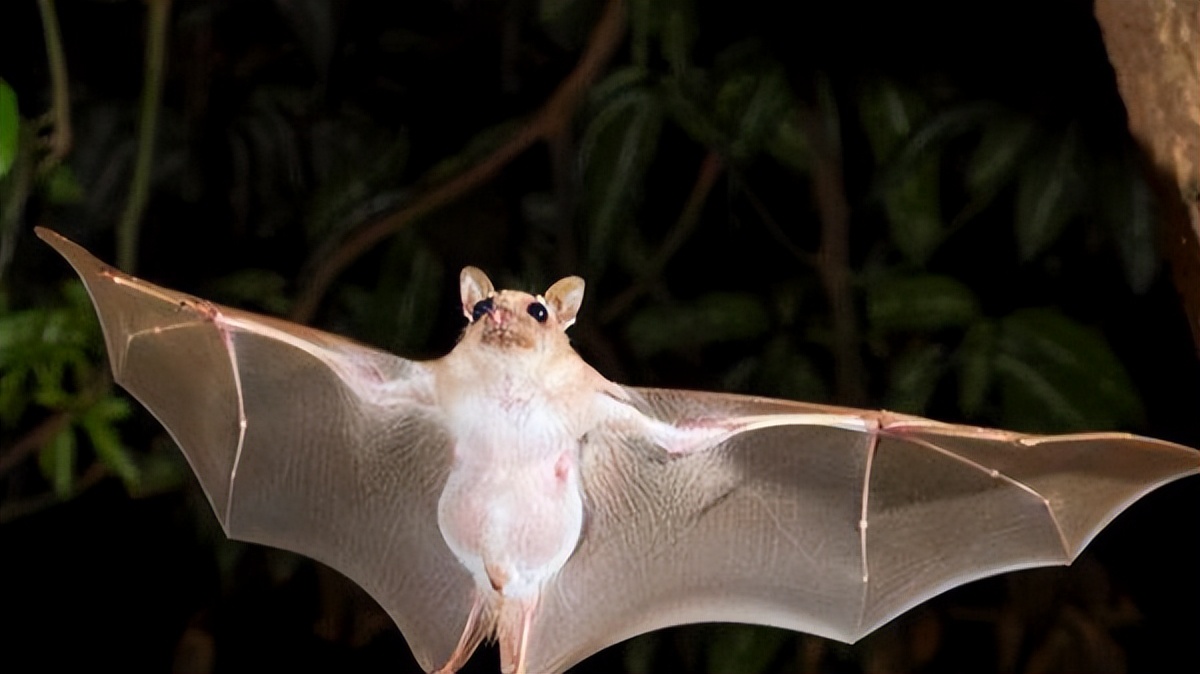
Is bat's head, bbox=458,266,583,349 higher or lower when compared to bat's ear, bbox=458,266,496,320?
lower

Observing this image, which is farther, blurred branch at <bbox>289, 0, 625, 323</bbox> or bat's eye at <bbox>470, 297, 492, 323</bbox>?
blurred branch at <bbox>289, 0, 625, 323</bbox>

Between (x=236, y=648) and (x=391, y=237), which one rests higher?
(x=391, y=237)

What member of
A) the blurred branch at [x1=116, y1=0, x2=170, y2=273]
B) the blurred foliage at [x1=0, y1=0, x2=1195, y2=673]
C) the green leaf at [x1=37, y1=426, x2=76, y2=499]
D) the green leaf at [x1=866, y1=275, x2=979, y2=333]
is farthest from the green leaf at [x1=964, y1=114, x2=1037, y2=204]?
the green leaf at [x1=37, y1=426, x2=76, y2=499]

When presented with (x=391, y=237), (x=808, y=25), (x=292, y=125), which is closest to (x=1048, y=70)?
(x=808, y=25)

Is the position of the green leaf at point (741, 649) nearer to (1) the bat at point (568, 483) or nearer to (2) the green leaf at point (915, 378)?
(1) the bat at point (568, 483)

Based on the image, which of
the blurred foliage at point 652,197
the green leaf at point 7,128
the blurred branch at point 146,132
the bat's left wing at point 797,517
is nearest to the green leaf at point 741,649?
the blurred foliage at point 652,197

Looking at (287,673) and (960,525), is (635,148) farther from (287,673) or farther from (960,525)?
(287,673)

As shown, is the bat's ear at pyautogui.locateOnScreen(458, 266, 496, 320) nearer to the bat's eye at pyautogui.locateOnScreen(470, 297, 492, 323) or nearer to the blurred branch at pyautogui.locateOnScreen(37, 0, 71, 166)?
the bat's eye at pyautogui.locateOnScreen(470, 297, 492, 323)
